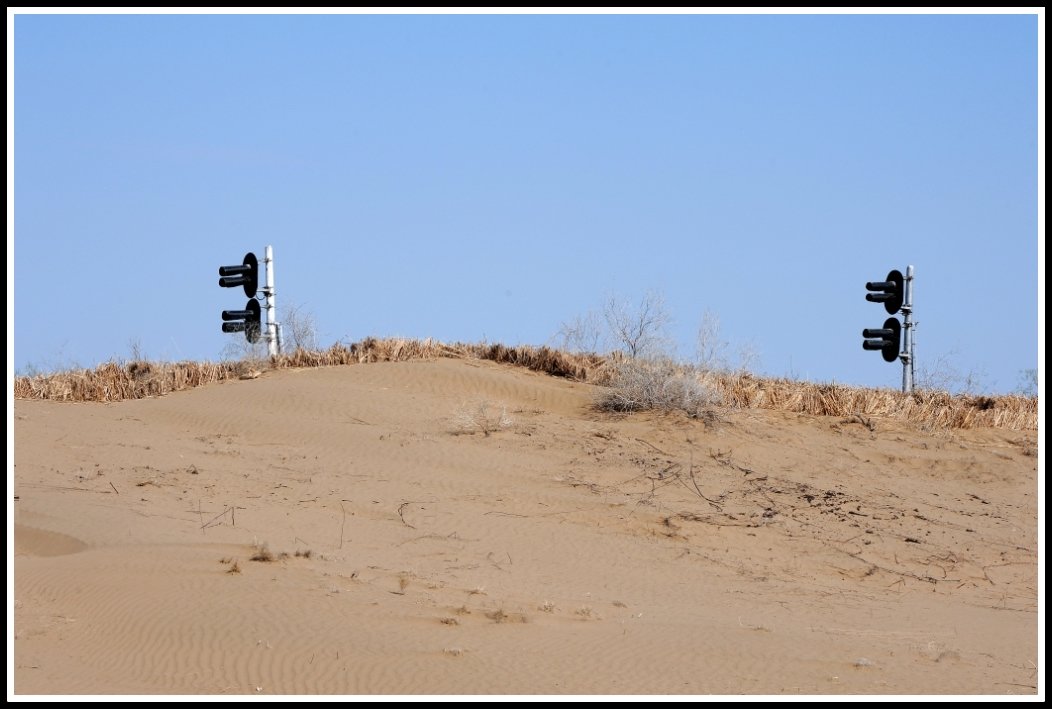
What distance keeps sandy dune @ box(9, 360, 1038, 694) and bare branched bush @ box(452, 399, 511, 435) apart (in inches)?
1.5

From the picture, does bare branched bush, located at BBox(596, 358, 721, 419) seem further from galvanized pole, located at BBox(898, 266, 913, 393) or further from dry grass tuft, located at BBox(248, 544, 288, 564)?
dry grass tuft, located at BBox(248, 544, 288, 564)

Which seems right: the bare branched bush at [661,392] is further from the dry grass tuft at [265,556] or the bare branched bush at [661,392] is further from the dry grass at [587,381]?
the dry grass tuft at [265,556]

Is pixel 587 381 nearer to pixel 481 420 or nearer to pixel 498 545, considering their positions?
pixel 481 420

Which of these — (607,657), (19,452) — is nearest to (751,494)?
(607,657)

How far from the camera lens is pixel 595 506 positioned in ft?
42.3

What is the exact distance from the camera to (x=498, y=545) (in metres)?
11.6

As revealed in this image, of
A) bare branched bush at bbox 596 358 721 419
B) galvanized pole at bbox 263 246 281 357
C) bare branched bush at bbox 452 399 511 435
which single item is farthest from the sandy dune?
galvanized pole at bbox 263 246 281 357

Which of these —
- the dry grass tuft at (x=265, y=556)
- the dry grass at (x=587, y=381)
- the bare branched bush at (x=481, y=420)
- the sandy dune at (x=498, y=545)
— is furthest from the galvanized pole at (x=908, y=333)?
the dry grass tuft at (x=265, y=556)

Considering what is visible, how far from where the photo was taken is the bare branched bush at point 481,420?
14.9 m

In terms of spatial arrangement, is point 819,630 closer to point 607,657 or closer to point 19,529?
point 607,657

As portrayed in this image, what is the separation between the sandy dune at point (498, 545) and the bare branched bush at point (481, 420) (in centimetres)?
4

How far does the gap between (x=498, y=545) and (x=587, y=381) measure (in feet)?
18.9

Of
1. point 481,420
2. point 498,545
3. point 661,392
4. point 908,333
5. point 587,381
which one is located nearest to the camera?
point 498,545

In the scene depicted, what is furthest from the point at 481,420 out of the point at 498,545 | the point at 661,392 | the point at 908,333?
the point at 908,333
